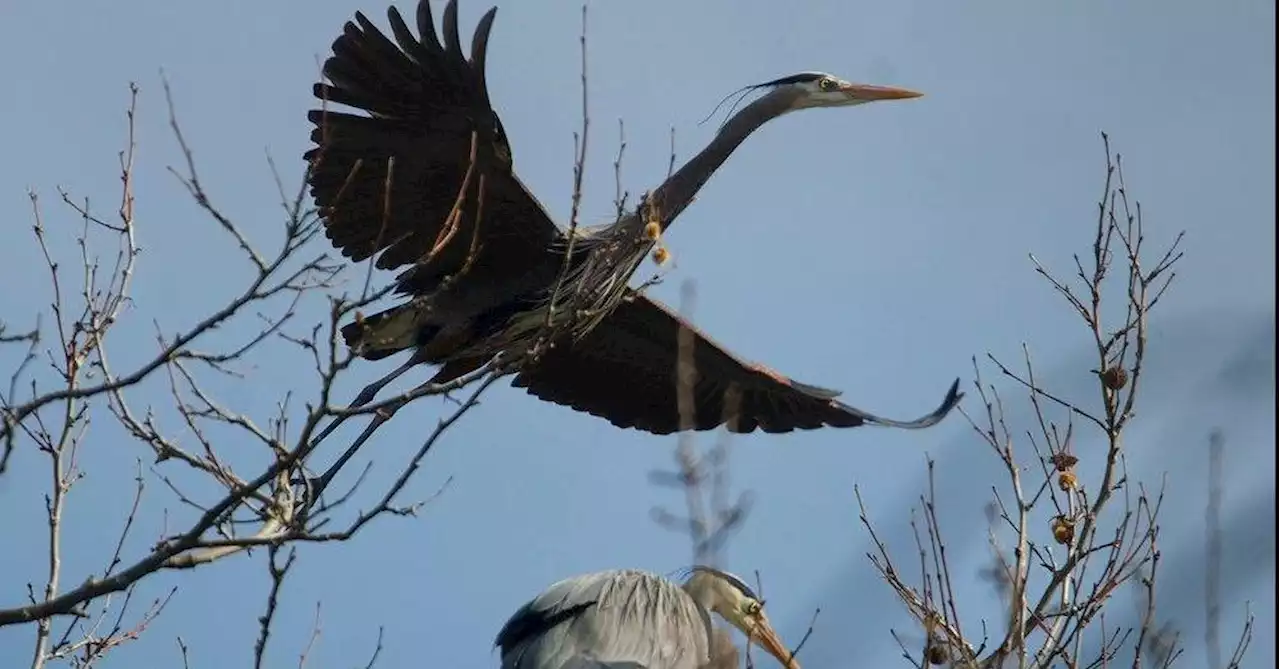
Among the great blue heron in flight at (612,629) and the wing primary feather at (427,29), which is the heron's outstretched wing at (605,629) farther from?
the wing primary feather at (427,29)

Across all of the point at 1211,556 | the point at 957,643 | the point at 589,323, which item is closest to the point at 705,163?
the point at 589,323

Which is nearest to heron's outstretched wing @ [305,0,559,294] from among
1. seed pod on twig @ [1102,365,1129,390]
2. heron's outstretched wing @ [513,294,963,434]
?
heron's outstretched wing @ [513,294,963,434]

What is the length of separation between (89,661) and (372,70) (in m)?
2.41

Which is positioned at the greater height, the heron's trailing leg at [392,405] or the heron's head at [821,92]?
the heron's head at [821,92]

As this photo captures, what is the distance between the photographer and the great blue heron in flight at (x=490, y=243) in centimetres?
675

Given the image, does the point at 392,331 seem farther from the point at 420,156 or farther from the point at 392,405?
the point at 392,405

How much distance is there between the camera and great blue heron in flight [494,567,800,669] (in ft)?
17.8

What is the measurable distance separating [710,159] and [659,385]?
4.33 ft

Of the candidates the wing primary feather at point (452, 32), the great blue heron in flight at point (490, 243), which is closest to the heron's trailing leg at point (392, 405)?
the great blue heron in flight at point (490, 243)

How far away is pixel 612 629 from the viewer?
5496 millimetres

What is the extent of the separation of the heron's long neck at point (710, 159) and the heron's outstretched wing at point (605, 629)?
5.99 feet

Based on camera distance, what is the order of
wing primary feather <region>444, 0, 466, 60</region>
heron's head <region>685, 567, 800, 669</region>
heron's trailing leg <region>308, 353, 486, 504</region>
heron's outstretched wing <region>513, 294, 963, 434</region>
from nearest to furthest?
heron's trailing leg <region>308, 353, 486, 504</region>
wing primary feather <region>444, 0, 466, 60</region>
heron's head <region>685, 567, 800, 669</region>
heron's outstretched wing <region>513, 294, 963, 434</region>

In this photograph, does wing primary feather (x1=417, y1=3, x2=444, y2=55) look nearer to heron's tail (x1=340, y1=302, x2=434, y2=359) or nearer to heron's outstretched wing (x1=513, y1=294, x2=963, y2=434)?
heron's tail (x1=340, y1=302, x2=434, y2=359)

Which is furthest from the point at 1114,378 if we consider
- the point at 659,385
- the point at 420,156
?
the point at 659,385
